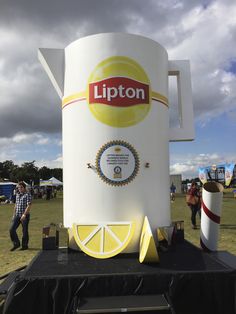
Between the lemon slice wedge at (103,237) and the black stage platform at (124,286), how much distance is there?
17.8 inches

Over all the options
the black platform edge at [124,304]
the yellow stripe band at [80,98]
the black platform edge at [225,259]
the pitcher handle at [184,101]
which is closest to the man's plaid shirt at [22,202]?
the yellow stripe band at [80,98]

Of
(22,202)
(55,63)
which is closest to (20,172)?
(22,202)

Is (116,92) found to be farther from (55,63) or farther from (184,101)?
(184,101)

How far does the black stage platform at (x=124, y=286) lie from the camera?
299 centimetres

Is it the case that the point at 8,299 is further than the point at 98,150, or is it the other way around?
the point at 98,150

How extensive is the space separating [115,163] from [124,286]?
5.57 ft

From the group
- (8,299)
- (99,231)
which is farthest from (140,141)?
(8,299)

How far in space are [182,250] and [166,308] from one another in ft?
5.37

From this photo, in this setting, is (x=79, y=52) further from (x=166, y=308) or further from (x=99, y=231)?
(x=166, y=308)

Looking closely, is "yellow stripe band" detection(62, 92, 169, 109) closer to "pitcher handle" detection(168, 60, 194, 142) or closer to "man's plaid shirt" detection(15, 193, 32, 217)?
"pitcher handle" detection(168, 60, 194, 142)

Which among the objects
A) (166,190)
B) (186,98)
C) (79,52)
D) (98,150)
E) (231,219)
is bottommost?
(231,219)

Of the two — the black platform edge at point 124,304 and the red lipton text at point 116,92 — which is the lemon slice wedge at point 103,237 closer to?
the black platform edge at point 124,304

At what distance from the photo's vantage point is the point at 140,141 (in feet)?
14.3

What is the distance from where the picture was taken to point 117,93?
14.1 feet
